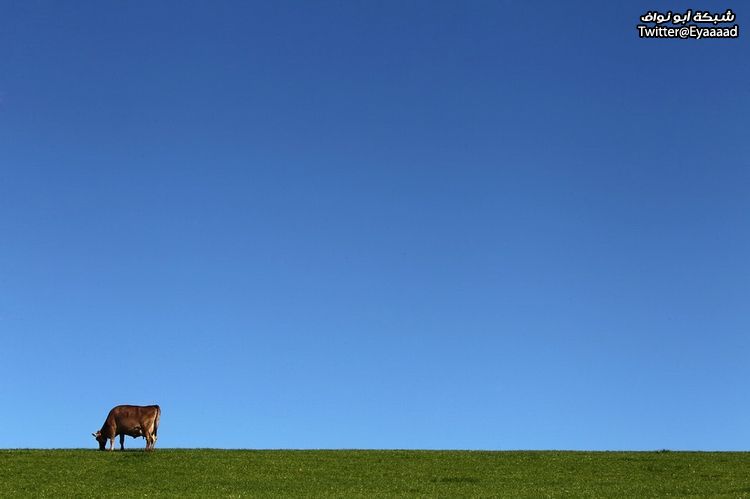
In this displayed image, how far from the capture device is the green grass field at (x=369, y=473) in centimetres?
3672

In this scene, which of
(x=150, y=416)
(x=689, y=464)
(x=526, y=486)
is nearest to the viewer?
(x=526, y=486)

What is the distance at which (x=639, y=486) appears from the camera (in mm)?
38281

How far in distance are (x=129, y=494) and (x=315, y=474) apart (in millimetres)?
7946

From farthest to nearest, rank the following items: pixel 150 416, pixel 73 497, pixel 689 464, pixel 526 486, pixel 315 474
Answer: pixel 150 416 < pixel 689 464 < pixel 315 474 < pixel 526 486 < pixel 73 497

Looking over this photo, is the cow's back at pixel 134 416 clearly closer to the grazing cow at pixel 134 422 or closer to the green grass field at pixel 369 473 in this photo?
the grazing cow at pixel 134 422

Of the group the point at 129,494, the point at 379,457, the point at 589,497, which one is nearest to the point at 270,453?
the point at 379,457

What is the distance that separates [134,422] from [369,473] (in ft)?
43.8

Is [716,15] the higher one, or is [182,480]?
[716,15]

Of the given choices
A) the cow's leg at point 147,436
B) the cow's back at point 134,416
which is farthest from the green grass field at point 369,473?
the cow's back at point 134,416

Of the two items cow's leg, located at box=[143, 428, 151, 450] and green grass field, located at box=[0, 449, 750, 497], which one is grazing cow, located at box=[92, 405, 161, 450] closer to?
cow's leg, located at box=[143, 428, 151, 450]

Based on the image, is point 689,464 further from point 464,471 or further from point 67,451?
point 67,451

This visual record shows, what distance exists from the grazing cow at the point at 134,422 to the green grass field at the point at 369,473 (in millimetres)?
1209

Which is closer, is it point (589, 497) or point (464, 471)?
point (589, 497)

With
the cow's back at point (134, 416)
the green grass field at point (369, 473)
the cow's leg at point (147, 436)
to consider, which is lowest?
the green grass field at point (369, 473)
